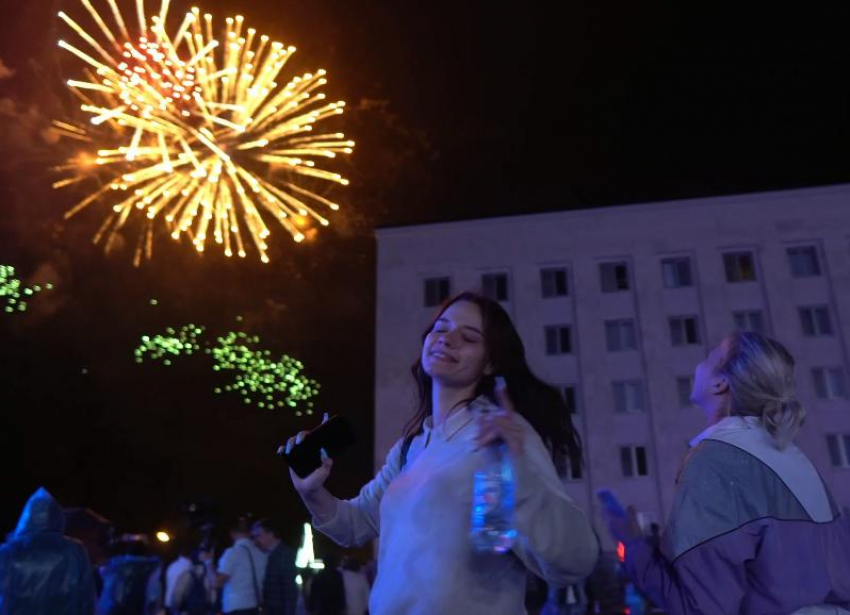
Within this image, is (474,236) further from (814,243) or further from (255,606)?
(255,606)

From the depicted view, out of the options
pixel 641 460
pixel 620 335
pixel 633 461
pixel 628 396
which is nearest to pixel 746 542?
pixel 633 461

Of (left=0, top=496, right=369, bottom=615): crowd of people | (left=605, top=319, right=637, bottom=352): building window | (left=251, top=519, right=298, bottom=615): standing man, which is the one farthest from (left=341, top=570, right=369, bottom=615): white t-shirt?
(left=605, top=319, right=637, bottom=352): building window

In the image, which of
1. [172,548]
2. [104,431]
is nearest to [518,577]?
[104,431]

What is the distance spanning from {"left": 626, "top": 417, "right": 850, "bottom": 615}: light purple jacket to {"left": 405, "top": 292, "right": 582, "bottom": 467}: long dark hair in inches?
19.4

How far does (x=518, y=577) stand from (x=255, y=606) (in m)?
7.33

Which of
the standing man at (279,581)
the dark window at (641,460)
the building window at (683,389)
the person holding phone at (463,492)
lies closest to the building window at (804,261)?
the building window at (683,389)

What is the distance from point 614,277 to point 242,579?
77.7 feet

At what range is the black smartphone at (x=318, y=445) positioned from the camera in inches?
101

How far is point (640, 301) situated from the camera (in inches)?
1119

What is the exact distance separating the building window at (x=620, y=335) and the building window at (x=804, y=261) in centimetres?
691

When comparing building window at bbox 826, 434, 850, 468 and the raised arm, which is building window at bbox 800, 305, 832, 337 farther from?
the raised arm

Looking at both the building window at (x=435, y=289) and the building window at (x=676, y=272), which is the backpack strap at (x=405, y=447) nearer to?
the building window at (x=435, y=289)

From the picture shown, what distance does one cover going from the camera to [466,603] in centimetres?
188

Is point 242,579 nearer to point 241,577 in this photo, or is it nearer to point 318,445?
point 241,577
